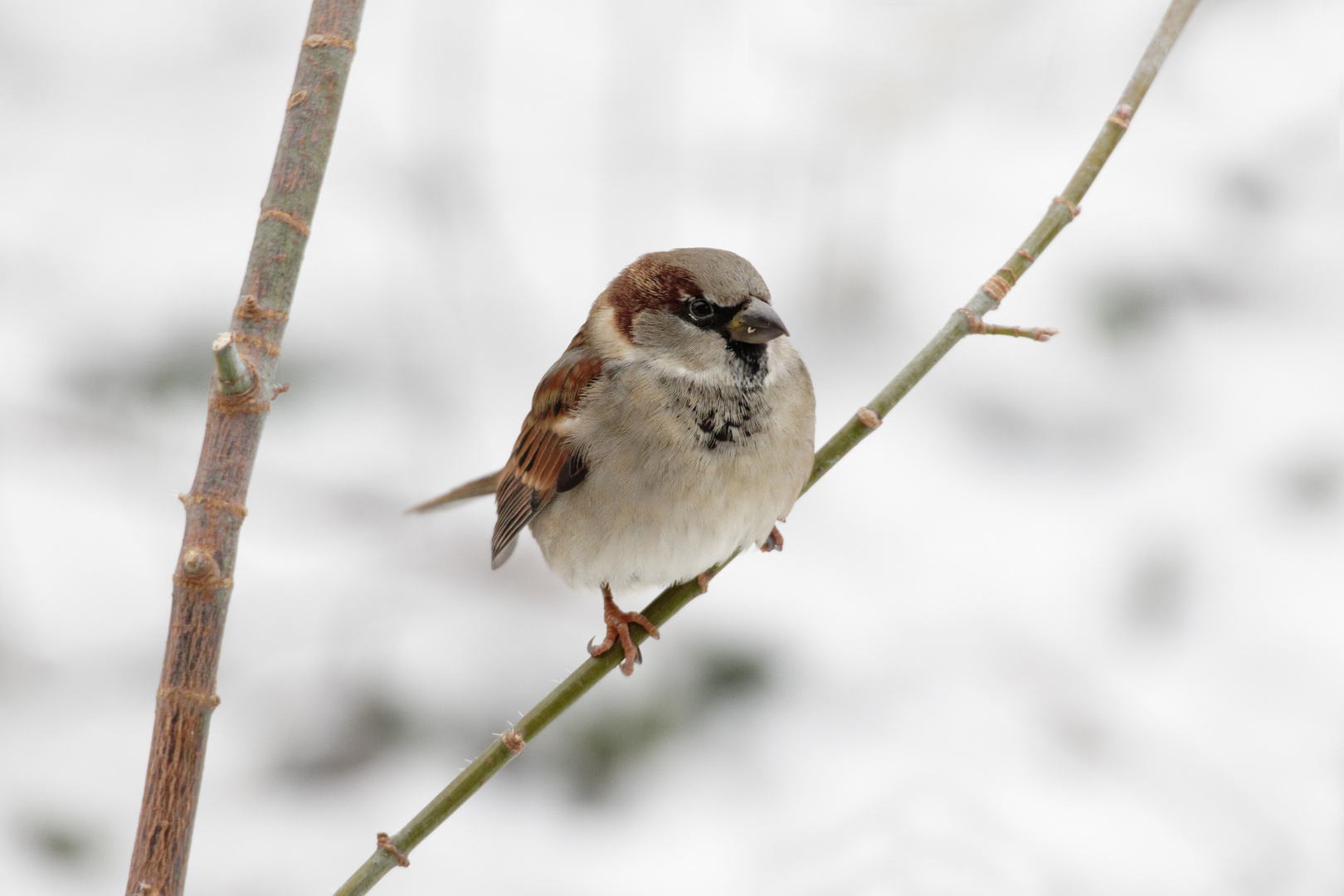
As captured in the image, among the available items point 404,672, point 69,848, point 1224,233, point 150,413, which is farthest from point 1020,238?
point 69,848

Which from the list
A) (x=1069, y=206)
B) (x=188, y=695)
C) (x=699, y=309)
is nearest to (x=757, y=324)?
(x=699, y=309)

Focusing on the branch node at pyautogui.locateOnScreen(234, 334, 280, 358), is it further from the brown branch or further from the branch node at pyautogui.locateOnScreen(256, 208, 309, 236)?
the branch node at pyautogui.locateOnScreen(256, 208, 309, 236)

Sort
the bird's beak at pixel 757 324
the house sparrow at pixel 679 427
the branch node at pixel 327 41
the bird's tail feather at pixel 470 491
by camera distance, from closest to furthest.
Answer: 1. the branch node at pixel 327 41
2. the bird's beak at pixel 757 324
3. the house sparrow at pixel 679 427
4. the bird's tail feather at pixel 470 491

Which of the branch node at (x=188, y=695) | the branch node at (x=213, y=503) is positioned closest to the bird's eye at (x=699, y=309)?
the branch node at (x=213, y=503)

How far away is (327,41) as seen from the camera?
1.39 m

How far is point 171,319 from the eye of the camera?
3.45 m

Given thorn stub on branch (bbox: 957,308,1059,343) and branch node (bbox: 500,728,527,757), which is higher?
thorn stub on branch (bbox: 957,308,1059,343)

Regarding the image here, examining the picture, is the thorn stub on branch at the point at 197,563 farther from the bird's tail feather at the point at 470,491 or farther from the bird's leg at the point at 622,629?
the bird's tail feather at the point at 470,491

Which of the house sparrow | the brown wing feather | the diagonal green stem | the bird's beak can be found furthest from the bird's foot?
the diagonal green stem

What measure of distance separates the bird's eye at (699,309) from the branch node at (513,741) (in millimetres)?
841

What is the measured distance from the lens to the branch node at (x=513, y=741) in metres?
1.37

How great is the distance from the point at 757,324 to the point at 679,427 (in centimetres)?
24

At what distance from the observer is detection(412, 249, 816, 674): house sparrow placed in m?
1.99

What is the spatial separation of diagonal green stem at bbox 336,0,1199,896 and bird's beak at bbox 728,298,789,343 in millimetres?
287
